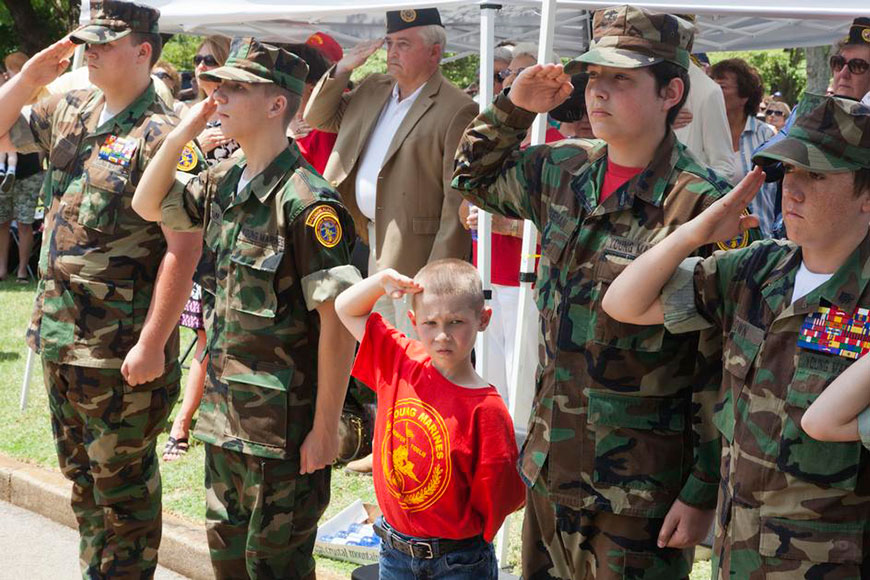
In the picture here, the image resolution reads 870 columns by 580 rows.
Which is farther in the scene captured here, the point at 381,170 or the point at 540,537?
the point at 381,170

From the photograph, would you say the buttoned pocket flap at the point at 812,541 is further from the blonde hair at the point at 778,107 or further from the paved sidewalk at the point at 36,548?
the blonde hair at the point at 778,107

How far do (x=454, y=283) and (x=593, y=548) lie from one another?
0.85 m

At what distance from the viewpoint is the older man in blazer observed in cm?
565

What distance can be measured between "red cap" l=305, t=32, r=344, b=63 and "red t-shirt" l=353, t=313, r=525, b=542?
3.96 m

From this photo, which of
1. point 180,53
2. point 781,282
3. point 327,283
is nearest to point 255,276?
point 327,283

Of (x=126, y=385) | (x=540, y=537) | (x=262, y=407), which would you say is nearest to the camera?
(x=540, y=537)

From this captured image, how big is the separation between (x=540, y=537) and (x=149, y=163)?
2009 millimetres

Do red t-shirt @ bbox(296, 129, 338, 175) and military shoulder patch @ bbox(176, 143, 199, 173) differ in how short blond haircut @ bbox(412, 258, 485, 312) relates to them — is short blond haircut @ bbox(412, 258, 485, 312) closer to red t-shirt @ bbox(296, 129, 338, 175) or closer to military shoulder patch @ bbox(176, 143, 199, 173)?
military shoulder patch @ bbox(176, 143, 199, 173)

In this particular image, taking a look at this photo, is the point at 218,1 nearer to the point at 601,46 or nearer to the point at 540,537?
the point at 601,46

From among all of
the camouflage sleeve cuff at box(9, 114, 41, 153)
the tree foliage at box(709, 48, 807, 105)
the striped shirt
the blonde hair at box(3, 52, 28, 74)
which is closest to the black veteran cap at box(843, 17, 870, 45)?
the striped shirt

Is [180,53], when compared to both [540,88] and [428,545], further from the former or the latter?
[428,545]

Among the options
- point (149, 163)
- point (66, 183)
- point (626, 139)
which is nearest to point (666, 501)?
point (626, 139)

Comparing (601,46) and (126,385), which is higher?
(601,46)

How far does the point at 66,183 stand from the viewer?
4.45 m
